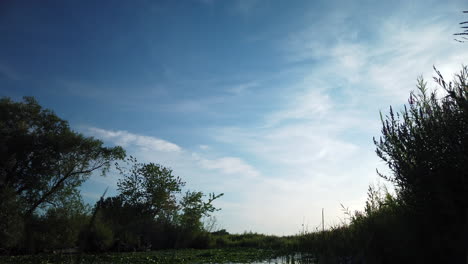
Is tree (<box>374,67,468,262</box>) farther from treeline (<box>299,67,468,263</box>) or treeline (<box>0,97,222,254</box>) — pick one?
treeline (<box>0,97,222,254</box>)

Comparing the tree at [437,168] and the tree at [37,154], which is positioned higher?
the tree at [37,154]

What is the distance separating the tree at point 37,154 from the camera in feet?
74.4

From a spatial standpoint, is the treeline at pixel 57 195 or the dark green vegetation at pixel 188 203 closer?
the dark green vegetation at pixel 188 203

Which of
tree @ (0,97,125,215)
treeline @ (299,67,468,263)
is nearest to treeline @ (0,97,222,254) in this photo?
tree @ (0,97,125,215)

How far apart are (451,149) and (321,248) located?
571 centimetres

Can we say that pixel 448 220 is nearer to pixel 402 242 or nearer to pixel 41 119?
pixel 402 242

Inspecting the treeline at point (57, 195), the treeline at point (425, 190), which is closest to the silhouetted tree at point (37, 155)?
the treeline at point (57, 195)

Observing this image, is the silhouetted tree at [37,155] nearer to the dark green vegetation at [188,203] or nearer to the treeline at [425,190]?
the dark green vegetation at [188,203]

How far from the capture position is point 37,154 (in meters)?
23.9

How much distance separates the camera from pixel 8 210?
63.8 feet

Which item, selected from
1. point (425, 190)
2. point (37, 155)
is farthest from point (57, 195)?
point (425, 190)

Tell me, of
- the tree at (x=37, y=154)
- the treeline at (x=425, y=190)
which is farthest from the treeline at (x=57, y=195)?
the treeline at (x=425, y=190)

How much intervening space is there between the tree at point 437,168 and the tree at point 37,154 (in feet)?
66.9

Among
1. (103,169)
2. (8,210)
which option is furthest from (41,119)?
(8,210)
